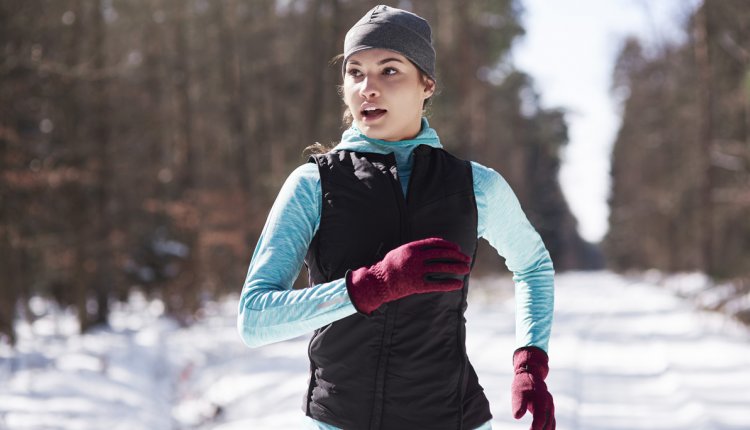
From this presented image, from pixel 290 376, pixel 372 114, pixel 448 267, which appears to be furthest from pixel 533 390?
pixel 290 376

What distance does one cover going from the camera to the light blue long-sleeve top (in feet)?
6.04

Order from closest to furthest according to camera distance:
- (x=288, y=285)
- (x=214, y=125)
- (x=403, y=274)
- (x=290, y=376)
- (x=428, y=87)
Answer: (x=403, y=274) → (x=288, y=285) → (x=428, y=87) → (x=290, y=376) → (x=214, y=125)

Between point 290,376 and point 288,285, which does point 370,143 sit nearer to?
point 288,285

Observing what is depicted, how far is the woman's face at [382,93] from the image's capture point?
83.9 inches

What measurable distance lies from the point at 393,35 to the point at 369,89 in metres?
0.17

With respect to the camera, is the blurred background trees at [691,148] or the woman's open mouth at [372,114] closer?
the woman's open mouth at [372,114]

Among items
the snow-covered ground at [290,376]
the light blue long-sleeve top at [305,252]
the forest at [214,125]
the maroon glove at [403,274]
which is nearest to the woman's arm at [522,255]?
the light blue long-sleeve top at [305,252]

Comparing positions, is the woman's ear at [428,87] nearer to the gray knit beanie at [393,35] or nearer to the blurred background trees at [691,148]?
the gray knit beanie at [393,35]

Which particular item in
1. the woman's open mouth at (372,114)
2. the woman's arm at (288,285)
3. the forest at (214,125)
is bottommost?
the woman's arm at (288,285)

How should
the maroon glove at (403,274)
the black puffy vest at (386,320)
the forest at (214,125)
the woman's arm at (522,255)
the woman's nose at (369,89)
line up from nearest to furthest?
1. the maroon glove at (403,274)
2. the black puffy vest at (386,320)
3. the woman's nose at (369,89)
4. the woman's arm at (522,255)
5. the forest at (214,125)

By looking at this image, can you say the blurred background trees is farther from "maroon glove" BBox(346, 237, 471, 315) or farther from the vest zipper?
"maroon glove" BBox(346, 237, 471, 315)

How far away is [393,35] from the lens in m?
2.14

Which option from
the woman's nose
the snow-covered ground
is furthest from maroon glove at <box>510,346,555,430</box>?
the snow-covered ground

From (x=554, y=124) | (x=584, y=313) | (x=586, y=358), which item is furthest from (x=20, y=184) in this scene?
(x=554, y=124)
